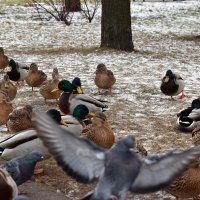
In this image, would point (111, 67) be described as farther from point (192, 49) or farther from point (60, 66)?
point (192, 49)

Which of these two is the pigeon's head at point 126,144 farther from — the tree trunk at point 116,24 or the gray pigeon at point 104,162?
the tree trunk at point 116,24

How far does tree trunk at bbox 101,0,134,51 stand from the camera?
13.4 m

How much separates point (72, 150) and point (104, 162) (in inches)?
10.2

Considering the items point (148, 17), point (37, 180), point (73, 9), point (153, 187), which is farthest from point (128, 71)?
point (73, 9)

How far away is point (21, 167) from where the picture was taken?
197 inches

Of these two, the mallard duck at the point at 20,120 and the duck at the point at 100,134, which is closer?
the duck at the point at 100,134

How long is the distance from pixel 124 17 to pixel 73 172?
1016 cm

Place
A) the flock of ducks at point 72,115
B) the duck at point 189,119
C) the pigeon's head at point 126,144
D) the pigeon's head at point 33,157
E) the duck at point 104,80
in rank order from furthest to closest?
the duck at point 104,80 < the duck at point 189,119 < the flock of ducks at point 72,115 < the pigeon's head at point 33,157 < the pigeon's head at point 126,144

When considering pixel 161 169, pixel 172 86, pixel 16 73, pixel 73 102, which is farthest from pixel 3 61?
pixel 161 169

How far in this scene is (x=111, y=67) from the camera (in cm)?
1163

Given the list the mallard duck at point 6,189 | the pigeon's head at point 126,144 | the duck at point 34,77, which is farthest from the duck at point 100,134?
the duck at point 34,77

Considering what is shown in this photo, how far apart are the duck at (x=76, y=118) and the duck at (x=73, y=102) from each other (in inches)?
23.0

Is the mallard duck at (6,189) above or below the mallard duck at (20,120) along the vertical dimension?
above

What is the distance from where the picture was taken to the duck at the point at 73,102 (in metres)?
7.72
